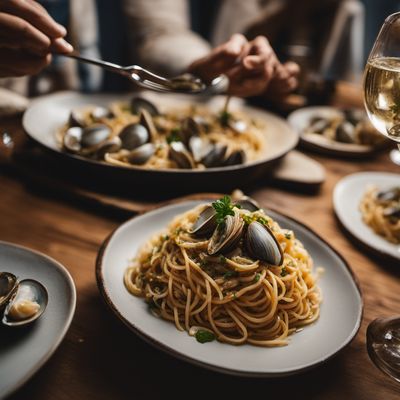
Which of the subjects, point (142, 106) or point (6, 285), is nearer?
point (6, 285)

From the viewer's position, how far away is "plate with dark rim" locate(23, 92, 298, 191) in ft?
5.76

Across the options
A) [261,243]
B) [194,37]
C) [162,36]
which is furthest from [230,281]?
[194,37]

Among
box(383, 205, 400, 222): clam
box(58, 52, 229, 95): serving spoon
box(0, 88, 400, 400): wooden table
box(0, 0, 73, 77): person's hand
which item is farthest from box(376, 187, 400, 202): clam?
box(0, 0, 73, 77): person's hand

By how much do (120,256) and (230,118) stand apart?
137 cm

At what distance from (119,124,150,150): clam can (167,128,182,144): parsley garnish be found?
0.11 meters

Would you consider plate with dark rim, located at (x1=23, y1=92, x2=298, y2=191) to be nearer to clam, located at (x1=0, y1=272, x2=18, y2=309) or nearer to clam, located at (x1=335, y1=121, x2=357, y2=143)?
clam, located at (x1=335, y1=121, x2=357, y2=143)

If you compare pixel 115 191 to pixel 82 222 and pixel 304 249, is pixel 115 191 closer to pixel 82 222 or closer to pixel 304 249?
pixel 82 222

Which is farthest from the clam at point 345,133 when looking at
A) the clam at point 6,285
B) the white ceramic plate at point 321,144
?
the clam at point 6,285

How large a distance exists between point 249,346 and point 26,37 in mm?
1277

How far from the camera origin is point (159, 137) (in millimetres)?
2205

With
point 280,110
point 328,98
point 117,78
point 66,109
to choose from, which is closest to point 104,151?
point 66,109

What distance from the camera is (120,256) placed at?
1364mm

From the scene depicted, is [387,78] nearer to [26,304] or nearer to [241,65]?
[241,65]

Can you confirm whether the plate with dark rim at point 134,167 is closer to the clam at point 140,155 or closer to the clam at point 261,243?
the clam at point 140,155
